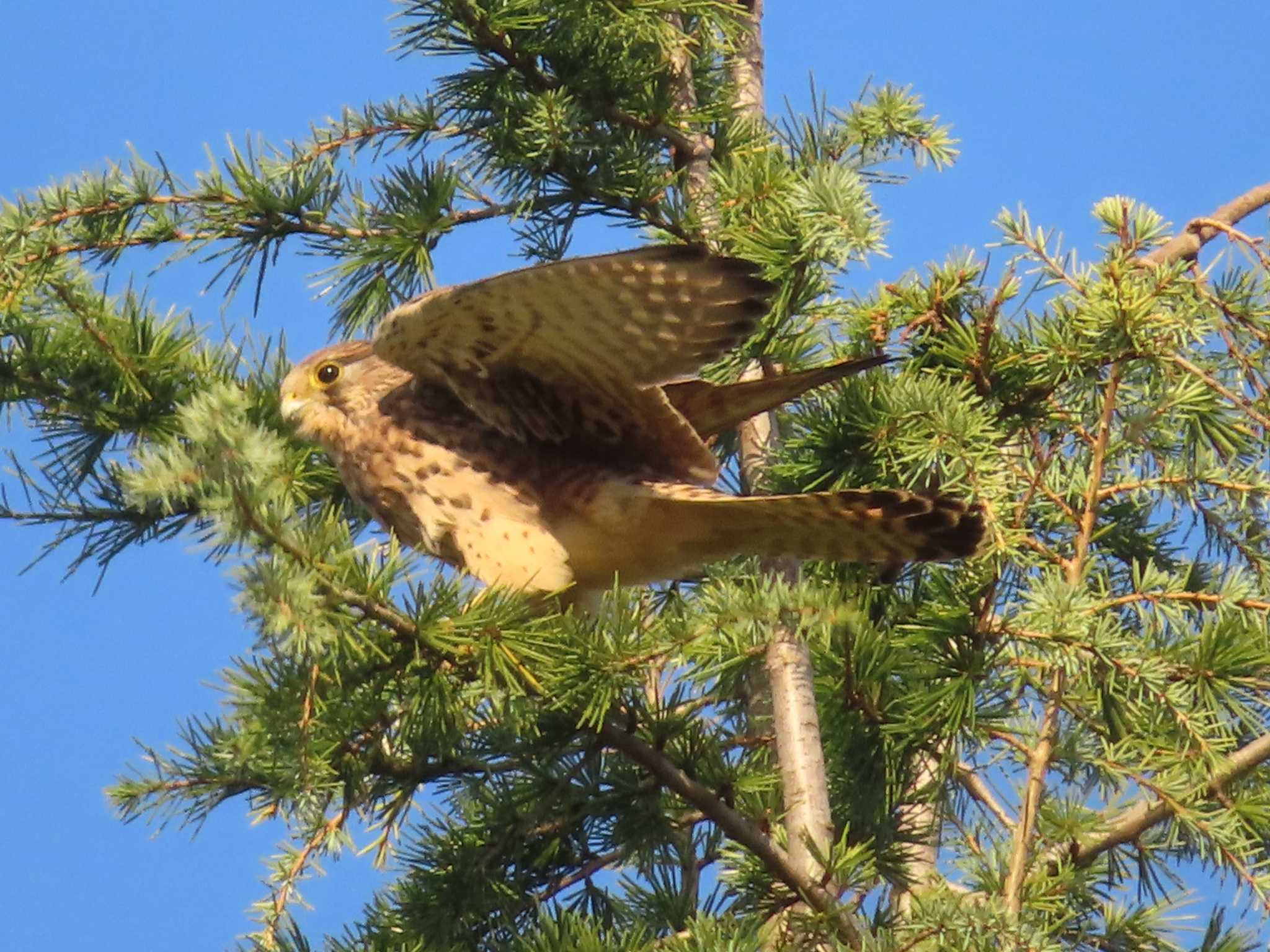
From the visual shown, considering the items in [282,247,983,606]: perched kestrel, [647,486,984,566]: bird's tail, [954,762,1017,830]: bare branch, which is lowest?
[954,762,1017,830]: bare branch

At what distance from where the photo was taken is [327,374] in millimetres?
2891

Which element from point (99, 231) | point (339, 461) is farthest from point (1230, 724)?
point (99, 231)

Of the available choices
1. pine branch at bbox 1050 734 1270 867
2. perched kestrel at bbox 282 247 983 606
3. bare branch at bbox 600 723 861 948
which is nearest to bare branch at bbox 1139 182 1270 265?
perched kestrel at bbox 282 247 983 606

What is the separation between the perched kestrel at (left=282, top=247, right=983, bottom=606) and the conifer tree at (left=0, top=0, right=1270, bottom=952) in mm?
116

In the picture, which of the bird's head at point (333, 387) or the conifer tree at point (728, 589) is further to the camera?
the bird's head at point (333, 387)

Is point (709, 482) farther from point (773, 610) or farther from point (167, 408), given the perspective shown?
point (167, 408)

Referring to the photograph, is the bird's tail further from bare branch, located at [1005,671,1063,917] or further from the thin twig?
bare branch, located at [1005,671,1063,917]

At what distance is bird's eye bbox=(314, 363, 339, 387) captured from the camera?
288cm

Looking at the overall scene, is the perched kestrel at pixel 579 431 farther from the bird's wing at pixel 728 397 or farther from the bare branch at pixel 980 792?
the bare branch at pixel 980 792

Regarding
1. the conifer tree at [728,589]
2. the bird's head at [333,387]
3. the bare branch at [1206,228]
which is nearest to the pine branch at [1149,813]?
the conifer tree at [728,589]

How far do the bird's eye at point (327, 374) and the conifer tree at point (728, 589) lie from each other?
0.42 feet

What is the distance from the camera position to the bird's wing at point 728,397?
99.0 inches

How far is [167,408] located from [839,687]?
1.14 metres

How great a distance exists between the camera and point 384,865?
2.43m
